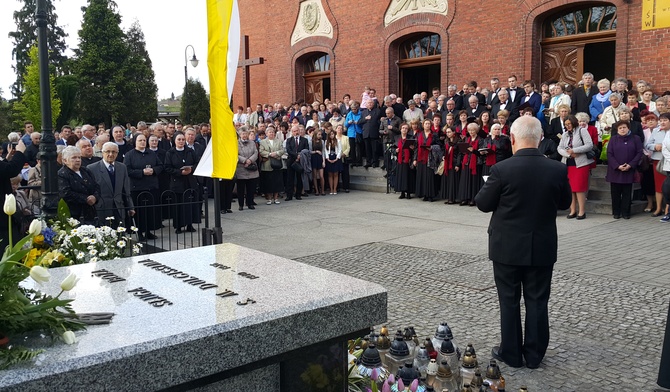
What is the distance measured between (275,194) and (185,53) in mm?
18196

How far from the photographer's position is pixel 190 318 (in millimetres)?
3008

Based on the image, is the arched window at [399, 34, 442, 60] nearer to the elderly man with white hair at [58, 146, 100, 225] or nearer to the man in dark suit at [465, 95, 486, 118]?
the man in dark suit at [465, 95, 486, 118]

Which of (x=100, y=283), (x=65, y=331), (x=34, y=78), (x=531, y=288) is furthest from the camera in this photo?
(x=34, y=78)

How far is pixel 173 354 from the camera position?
8.91 feet

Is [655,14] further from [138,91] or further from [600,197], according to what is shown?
[138,91]

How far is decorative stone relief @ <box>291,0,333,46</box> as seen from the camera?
24.1 m

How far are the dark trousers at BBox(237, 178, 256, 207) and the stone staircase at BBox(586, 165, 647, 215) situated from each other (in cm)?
754

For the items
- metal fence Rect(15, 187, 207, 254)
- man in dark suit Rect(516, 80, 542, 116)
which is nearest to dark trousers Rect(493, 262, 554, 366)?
metal fence Rect(15, 187, 207, 254)

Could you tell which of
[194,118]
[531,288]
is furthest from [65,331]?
[194,118]

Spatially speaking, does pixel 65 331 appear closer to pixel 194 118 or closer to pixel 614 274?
pixel 614 274

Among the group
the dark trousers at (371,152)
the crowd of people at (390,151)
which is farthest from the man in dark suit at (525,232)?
the dark trousers at (371,152)

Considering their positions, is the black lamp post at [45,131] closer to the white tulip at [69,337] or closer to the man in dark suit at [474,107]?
the white tulip at [69,337]

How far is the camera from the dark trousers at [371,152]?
60.1 feet

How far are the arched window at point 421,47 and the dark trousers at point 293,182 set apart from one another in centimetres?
759
